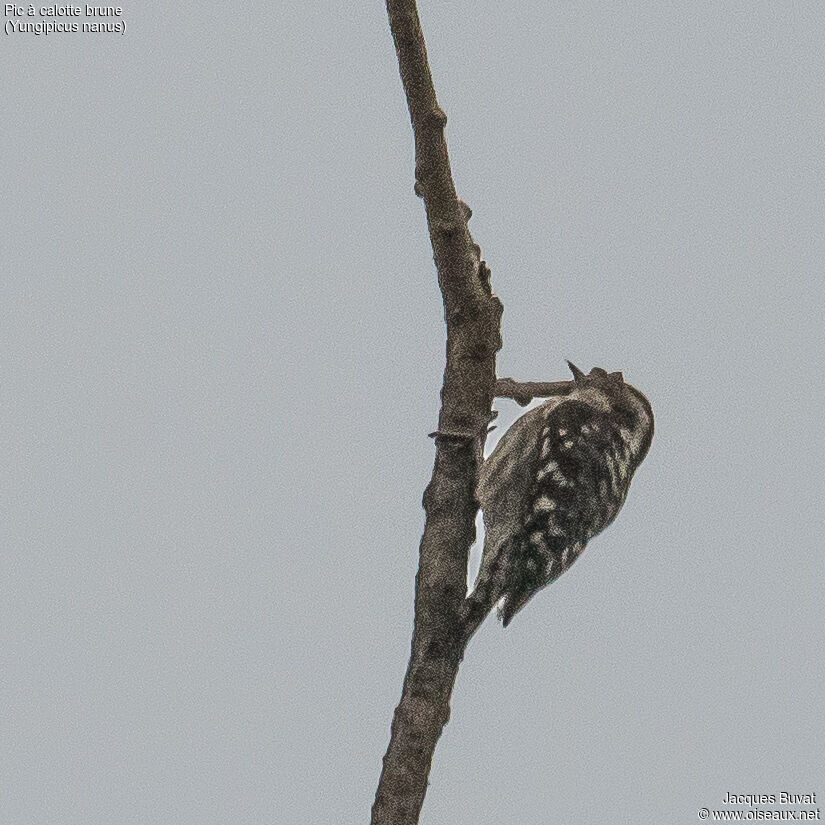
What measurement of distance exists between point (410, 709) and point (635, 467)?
254 centimetres

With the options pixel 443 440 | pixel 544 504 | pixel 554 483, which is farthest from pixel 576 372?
pixel 443 440

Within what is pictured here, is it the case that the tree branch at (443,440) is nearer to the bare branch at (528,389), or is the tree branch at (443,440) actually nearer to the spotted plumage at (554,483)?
the spotted plumage at (554,483)

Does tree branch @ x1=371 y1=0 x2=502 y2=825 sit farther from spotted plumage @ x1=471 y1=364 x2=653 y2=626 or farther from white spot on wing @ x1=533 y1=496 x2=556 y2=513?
white spot on wing @ x1=533 y1=496 x2=556 y2=513

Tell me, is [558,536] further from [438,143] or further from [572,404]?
[438,143]

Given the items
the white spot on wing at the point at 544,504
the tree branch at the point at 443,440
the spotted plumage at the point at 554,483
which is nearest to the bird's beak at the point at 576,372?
the spotted plumage at the point at 554,483

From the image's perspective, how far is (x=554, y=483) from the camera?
17.4ft

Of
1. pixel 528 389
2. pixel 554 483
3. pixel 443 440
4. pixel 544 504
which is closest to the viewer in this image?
pixel 443 440

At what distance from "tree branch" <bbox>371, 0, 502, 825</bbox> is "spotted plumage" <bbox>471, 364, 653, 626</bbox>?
0.47 m

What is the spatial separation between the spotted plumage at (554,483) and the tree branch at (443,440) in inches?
18.4

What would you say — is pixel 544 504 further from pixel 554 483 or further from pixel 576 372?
pixel 576 372

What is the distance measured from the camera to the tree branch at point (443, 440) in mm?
3836

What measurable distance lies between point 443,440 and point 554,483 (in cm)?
134

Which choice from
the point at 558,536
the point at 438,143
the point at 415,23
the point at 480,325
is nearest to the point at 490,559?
the point at 558,536

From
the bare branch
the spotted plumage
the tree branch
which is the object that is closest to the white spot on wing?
the spotted plumage
